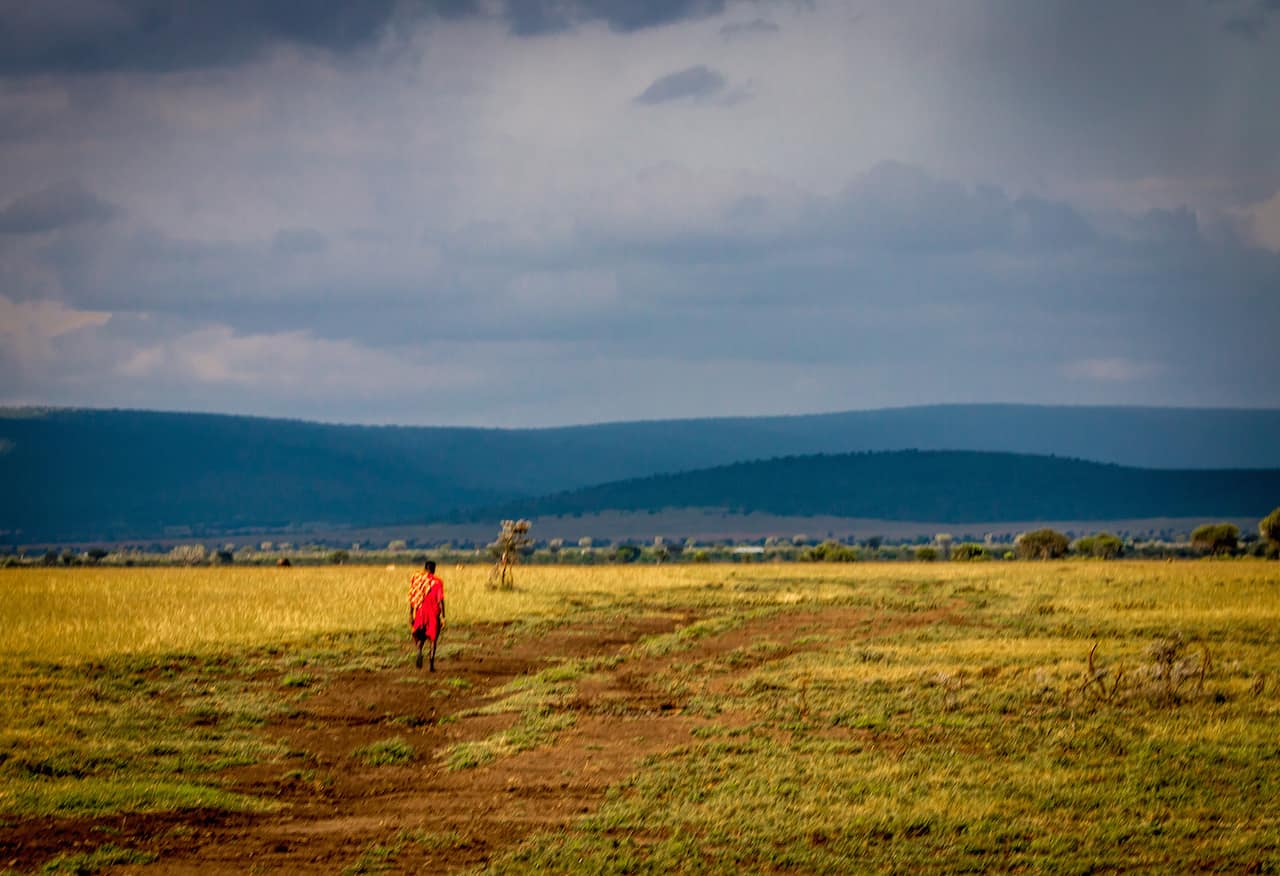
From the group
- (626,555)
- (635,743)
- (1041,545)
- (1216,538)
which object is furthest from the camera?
(626,555)

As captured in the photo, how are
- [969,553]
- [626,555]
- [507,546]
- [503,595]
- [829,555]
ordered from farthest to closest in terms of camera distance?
[626,555] < [829,555] < [969,553] < [507,546] < [503,595]

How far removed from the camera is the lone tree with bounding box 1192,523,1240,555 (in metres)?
78.5

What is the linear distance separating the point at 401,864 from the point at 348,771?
14.5 feet

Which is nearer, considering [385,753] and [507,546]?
[385,753]

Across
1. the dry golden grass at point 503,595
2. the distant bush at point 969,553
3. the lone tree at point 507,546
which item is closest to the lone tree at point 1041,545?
the distant bush at point 969,553

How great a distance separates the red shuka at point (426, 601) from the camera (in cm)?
2461

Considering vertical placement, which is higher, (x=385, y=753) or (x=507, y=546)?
(x=507, y=546)

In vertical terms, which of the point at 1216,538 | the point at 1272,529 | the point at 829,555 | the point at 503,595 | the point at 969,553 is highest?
the point at 1272,529

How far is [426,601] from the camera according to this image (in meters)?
24.7

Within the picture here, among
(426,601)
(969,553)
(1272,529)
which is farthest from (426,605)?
(969,553)

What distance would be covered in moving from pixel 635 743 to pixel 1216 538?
67.7 m

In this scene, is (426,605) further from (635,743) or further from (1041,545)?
(1041,545)

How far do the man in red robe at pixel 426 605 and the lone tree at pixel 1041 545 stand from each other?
58.5 meters

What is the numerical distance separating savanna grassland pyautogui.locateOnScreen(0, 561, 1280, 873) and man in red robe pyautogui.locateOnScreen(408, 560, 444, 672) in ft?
2.25
